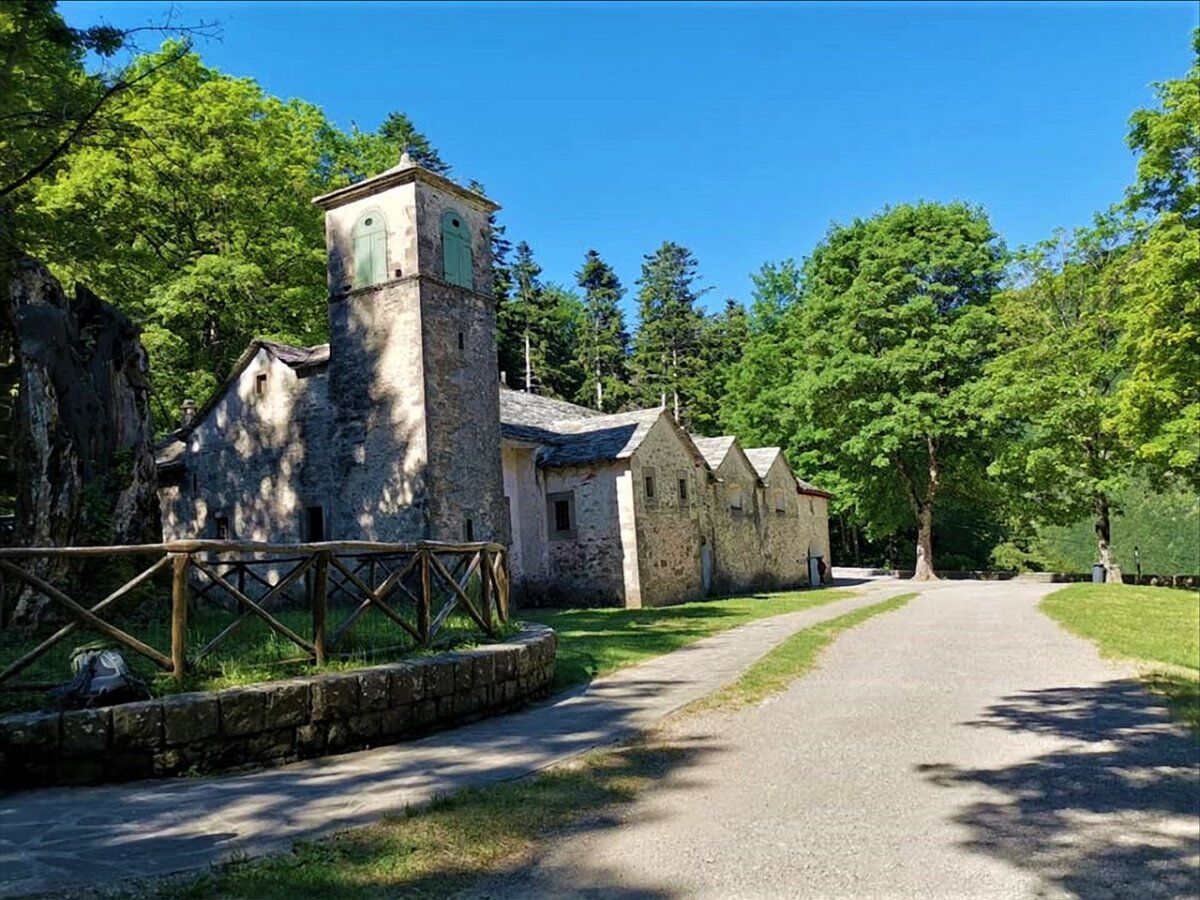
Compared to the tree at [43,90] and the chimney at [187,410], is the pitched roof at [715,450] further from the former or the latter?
the tree at [43,90]

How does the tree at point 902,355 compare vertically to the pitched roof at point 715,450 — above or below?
above

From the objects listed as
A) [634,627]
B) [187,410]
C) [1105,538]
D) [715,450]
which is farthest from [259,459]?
[1105,538]

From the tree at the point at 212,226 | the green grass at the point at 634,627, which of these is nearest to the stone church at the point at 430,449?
the green grass at the point at 634,627

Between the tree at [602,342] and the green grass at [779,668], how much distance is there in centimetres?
4090

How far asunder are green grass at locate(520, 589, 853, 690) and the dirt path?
3453 mm

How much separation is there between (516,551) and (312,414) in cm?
691

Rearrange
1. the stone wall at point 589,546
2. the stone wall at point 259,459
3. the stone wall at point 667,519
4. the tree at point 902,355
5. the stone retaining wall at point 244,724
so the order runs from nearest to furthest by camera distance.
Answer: the stone retaining wall at point 244,724 → the stone wall at point 259,459 → the stone wall at point 589,546 → the stone wall at point 667,519 → the tree at point 902,355

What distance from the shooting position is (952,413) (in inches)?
1258

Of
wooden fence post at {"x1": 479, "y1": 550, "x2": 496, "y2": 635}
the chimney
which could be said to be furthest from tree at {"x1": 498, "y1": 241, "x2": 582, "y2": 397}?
wooden fence post at {"x1": 479, "y1": 550, "x2": 496, "y2": 635}

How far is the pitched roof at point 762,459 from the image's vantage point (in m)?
32.4

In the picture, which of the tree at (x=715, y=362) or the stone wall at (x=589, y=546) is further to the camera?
the tree at (x=715, y=362)

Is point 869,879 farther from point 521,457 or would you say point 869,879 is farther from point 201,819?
point 521,457

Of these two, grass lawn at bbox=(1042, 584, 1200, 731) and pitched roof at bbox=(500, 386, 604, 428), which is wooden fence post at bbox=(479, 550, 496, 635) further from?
pitched roof at bbox=(500, 386, 604, 428)

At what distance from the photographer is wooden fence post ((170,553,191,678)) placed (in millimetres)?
6438
